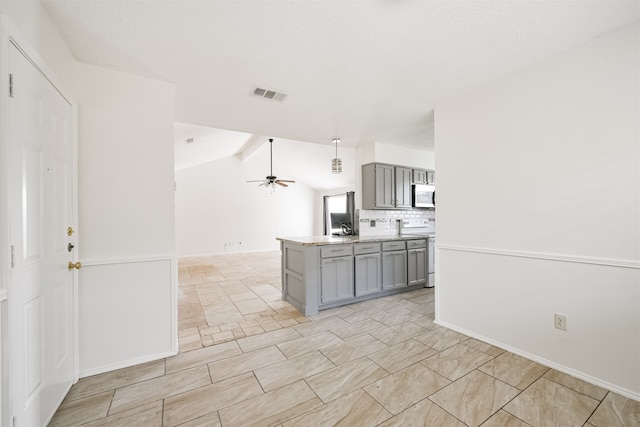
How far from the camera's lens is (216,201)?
28.1 ft

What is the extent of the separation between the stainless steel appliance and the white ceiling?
2.55m

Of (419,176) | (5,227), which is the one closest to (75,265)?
(5,227)

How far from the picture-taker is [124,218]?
2221 millimetres

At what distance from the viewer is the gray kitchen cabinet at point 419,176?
495 cm

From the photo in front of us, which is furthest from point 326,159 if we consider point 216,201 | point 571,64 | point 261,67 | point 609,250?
point 609,250

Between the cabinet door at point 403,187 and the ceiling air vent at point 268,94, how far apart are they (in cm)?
266

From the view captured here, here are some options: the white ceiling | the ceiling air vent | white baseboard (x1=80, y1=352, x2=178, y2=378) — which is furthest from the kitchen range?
the white ceiling

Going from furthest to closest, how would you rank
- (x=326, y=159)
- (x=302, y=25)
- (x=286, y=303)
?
(x=326, y=159) → (x=286, y=303) → (x=302, y=25)

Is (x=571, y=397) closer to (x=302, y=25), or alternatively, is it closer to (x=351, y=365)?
(x=351, y=365)

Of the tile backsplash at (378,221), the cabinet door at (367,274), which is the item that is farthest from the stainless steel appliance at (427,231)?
the cabinet door at (367,274)

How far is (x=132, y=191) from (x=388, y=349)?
269cm

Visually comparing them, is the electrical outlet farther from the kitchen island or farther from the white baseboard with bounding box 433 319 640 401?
the kitchen island

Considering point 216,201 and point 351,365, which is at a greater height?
point 216,201

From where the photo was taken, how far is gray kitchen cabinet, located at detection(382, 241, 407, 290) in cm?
402
